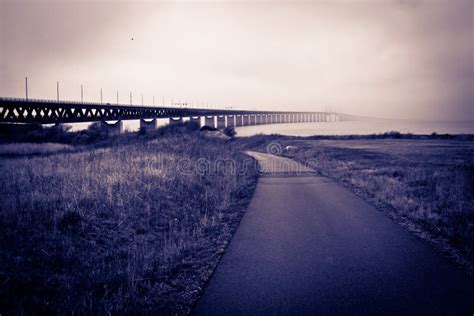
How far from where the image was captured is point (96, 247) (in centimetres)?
686

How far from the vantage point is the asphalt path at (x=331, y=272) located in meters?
4.51

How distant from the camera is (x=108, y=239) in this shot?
7332 millimetres

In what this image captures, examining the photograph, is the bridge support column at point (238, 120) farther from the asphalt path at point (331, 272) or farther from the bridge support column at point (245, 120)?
the asphalt path at point (331, 272)

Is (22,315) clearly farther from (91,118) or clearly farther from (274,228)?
(91,118)

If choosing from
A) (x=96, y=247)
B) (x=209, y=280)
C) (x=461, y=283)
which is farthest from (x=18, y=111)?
(x=461, y=283)

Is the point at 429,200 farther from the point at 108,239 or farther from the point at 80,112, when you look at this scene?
the point at 80,112

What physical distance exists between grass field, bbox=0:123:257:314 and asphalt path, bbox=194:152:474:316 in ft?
2.29

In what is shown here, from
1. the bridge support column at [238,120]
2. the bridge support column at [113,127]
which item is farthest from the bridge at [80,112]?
the bridge support column at [238,120]

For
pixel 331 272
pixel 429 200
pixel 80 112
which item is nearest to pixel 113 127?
pixel 80 112

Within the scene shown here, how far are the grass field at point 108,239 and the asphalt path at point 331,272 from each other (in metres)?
0.70

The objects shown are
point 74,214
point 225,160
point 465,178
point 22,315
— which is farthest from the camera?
point 225,160

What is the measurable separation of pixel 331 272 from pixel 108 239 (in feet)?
18.6

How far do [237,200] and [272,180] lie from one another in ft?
16.9

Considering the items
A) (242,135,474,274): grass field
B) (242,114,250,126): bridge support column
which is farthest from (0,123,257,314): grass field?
(242,114,250,126): bridge support column
